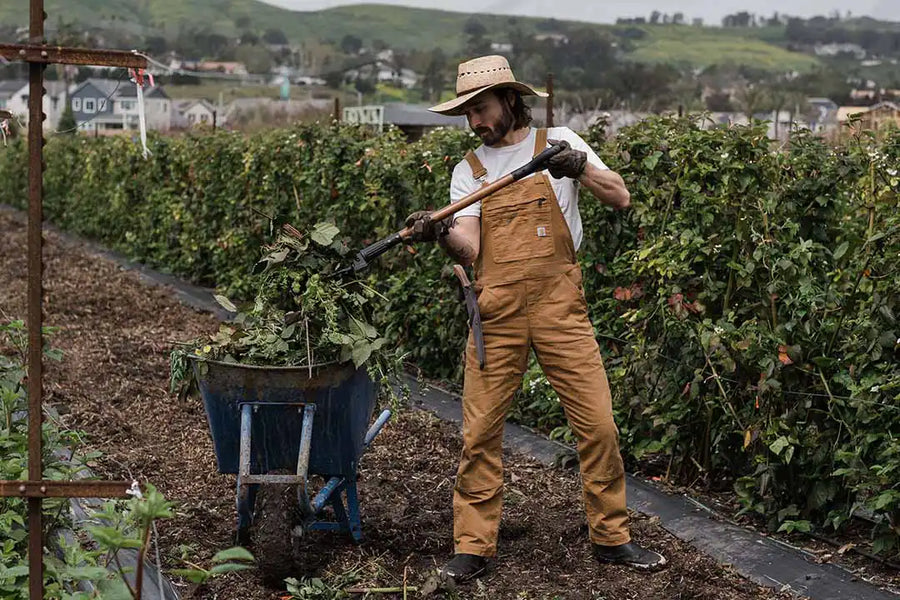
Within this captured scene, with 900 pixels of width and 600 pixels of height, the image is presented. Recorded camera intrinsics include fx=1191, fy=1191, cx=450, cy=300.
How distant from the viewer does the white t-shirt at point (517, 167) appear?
4.50 meters

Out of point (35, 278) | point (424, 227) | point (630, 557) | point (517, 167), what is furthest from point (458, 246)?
point (35, 278)

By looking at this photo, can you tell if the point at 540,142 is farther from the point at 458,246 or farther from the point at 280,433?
the point at 280,433

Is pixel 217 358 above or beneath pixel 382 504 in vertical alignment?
Answer: above

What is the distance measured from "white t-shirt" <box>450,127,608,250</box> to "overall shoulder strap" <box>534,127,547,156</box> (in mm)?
28

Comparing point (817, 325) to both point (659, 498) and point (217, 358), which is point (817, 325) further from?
point (217, 358)

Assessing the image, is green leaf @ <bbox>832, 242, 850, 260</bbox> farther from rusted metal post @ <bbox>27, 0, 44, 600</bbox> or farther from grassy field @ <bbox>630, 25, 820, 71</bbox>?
grassy field @ <bbox>630, 25, 820, 71</bbox>

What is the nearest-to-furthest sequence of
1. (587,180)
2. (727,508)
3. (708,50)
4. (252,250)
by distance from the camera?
1. (587,180)
2. (727,508)
3. (252,250)
4. (708,50)

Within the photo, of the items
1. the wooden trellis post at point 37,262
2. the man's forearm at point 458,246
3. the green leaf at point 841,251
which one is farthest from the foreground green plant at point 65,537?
the green leaf at point 841,251

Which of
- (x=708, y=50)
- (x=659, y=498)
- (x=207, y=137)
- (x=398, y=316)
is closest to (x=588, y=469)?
(x=659, y=498)

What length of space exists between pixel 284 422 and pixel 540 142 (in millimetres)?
1411

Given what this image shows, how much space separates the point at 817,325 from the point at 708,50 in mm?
129864

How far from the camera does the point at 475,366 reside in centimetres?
463

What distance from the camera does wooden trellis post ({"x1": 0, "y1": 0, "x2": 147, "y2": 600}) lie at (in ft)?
9.87

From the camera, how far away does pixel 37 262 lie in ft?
10.0
